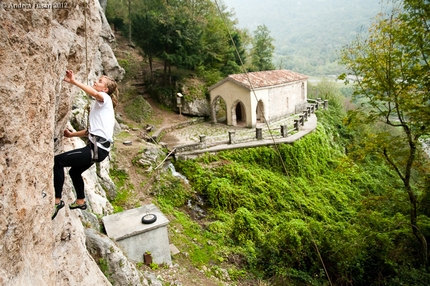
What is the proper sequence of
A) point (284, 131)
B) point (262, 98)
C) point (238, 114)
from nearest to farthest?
1. point (284, 131)
2. point (262, 98)
3. point (238, 114)

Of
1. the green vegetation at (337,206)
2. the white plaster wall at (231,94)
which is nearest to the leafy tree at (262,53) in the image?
the white plaster wall at (231,94)

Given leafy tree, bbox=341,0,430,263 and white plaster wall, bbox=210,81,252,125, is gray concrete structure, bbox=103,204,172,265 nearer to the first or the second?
leafy tree, bbox=341,0,430,263

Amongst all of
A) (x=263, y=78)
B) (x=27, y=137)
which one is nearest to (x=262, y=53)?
(x=263, y=78)

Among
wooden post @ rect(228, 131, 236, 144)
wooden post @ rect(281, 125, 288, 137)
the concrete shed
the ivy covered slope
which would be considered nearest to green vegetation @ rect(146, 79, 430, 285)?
the ivy covered slope

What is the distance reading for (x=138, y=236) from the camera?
7.96m

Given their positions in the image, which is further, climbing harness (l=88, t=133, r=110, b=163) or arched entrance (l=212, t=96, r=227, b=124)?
arched entrance (l=212, t=96, r=227, b=124)

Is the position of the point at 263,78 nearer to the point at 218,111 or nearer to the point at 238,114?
the point at 238,114

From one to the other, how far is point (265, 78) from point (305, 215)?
1328 cm

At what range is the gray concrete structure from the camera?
306 inches

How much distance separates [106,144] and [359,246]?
29.9 ft

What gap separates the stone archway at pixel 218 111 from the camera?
23.8 meters

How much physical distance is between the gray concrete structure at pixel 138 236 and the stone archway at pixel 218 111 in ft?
51.9

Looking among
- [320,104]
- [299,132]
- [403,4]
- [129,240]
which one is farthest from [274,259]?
[320,104]

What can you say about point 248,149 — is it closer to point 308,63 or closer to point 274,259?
point 274,259
